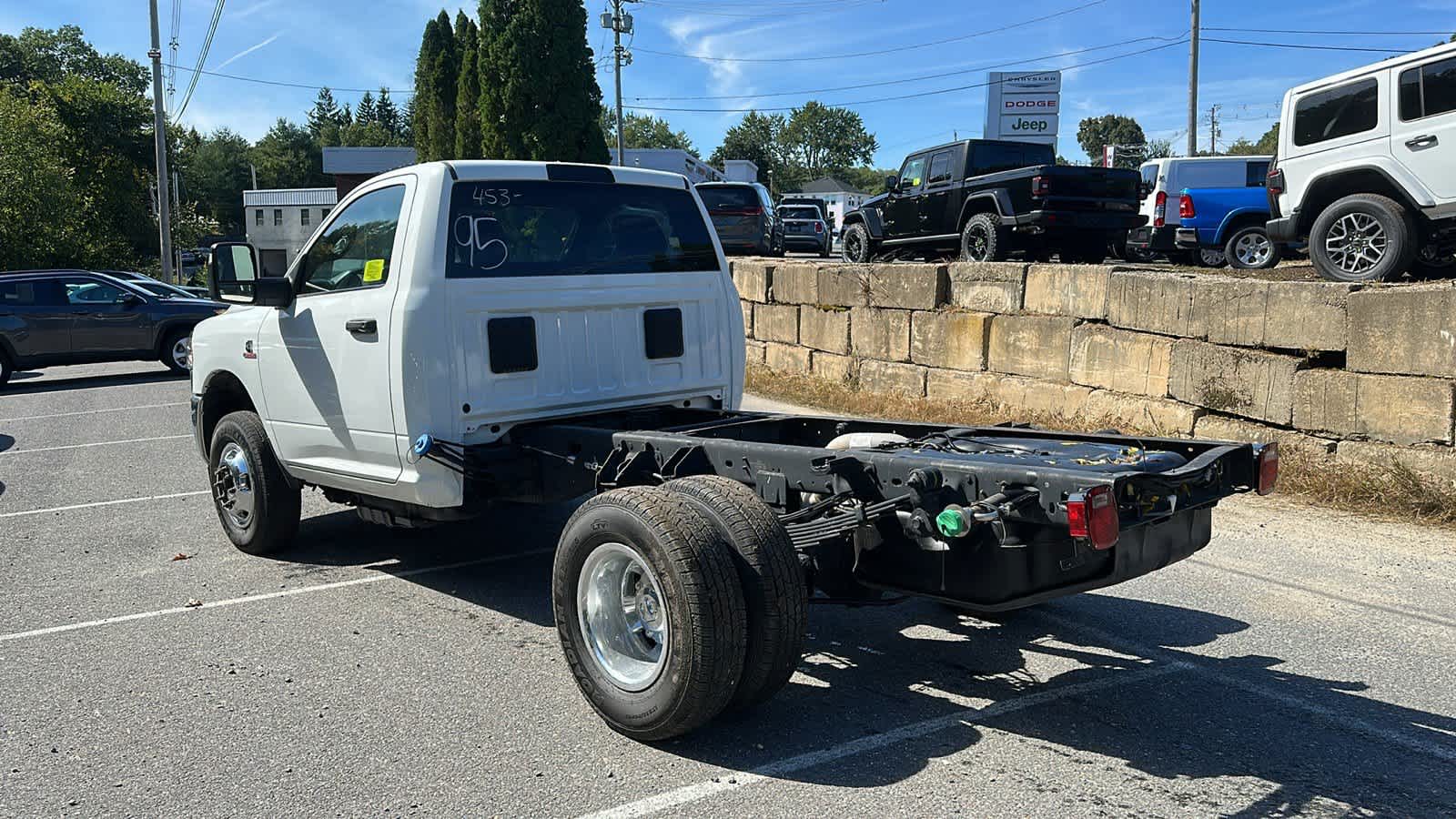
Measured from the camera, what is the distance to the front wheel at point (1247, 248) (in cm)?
1516

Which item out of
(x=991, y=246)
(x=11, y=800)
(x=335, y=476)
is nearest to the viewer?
(x=11, y=800)

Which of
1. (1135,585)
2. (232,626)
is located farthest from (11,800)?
(1135,585)

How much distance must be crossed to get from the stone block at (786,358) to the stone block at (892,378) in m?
1.42

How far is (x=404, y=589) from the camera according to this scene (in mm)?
6039

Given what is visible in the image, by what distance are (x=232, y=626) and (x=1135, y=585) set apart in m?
4.63

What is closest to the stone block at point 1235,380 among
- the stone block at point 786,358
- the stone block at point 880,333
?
the stone block at point 880,333

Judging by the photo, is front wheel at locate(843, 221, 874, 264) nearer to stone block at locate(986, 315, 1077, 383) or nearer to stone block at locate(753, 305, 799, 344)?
stone block at locate(753, 305, 799, 344)

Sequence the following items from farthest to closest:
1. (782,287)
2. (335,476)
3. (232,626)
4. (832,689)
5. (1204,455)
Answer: (782,287) → (335,476) → (232,626) → (832,689) → (1204,455)

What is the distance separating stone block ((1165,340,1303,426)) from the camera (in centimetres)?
830

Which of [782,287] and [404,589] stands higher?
[782,287]

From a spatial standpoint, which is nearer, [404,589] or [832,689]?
[832,689]

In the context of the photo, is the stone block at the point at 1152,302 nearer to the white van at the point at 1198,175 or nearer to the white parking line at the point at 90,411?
the white van at the point at 1198,175

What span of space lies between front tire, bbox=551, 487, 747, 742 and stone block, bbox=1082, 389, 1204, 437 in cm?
631

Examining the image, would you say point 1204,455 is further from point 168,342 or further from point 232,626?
point 168,342
